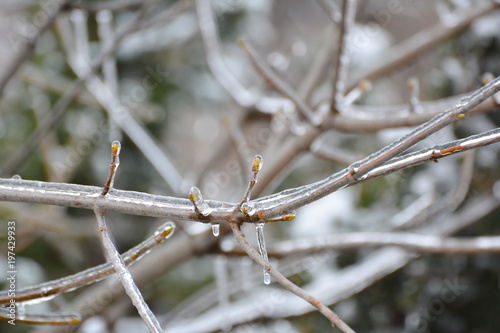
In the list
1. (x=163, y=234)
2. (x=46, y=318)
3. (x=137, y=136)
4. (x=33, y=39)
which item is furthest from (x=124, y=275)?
(x=137, y=136)

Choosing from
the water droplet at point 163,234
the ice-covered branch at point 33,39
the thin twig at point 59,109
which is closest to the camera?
the water droplet at point 163,234

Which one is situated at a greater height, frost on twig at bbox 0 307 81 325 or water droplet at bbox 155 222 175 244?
water droplet at bbox 155 222 175 244

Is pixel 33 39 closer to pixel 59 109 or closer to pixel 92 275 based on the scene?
pixel 59 109

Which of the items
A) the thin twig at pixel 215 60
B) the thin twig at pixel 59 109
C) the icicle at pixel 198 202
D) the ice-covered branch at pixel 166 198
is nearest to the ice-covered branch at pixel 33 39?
the thin twig at pixel 59 109

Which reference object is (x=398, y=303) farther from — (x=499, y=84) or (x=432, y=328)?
(x=499, y=84)

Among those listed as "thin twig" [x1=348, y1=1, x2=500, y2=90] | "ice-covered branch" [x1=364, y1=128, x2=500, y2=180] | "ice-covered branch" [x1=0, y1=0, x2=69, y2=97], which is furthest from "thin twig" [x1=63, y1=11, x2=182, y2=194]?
"ice-covered branch" [x1=364, y1=128, x2=500, y2=180]

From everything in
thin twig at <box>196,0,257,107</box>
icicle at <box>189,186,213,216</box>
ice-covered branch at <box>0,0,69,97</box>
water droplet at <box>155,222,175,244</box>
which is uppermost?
thin twig at <box>196,0,257,107</box>

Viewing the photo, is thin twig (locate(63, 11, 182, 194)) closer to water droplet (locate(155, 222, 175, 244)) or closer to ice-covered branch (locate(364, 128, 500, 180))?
water droplet (locate(155, 222, 175, 244))

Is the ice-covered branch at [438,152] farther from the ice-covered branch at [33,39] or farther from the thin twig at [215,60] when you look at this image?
the thin twig at [215,60]
